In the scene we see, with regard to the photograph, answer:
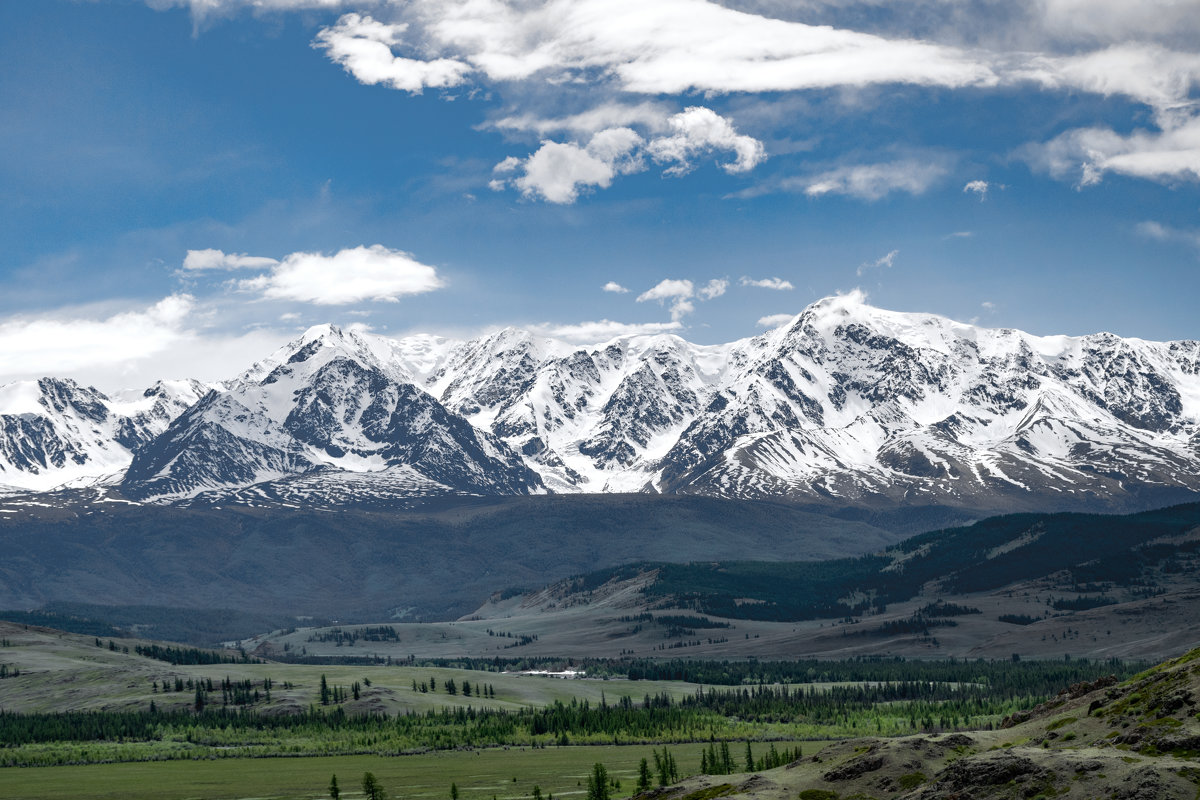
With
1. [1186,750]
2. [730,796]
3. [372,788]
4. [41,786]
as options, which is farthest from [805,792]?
[41,786]

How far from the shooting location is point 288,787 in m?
189

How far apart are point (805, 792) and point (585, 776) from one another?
268ft

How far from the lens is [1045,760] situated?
9888 cm

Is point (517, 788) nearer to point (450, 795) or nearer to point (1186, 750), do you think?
point (450, 795)

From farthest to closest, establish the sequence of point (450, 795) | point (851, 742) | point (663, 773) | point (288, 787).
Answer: point (288, 787) → point (450, 795) → point (663, 773) → point (851, 742)

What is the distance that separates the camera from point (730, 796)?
11231cm

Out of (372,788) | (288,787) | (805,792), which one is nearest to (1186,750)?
(805,792)

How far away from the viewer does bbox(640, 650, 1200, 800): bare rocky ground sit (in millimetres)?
94188

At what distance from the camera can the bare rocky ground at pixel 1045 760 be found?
309ft

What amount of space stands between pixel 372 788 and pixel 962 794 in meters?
76.4

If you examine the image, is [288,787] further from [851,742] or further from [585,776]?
[851,742]

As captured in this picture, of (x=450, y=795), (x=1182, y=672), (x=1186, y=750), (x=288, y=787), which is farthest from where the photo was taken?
(x=288, y=787)

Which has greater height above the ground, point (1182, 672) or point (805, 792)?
point (1182, 672)

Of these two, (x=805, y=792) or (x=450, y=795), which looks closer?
(x=805, y=792)
